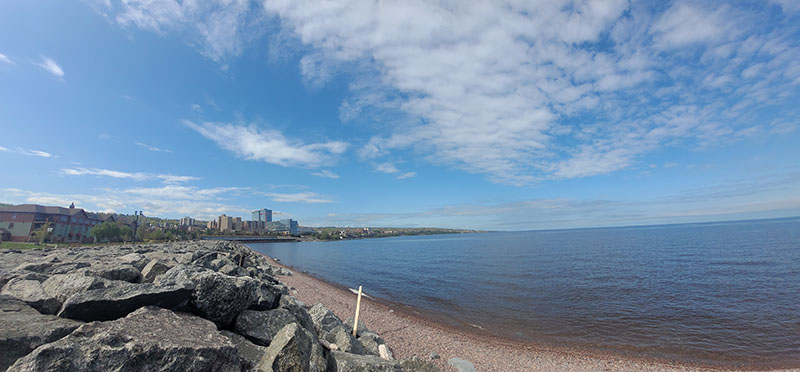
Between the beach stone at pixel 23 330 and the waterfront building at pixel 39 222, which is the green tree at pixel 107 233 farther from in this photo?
the beach stone at pixel 23 330

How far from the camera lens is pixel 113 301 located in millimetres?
4613

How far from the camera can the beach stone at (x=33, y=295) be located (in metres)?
5.25

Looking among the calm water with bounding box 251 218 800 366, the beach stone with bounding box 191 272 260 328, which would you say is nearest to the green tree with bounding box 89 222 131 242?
the calm water with bounding box 251 218 800 366

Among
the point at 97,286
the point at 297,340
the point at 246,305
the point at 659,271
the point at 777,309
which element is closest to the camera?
the point at 297,340

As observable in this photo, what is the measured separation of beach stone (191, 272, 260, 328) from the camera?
5.23 metres

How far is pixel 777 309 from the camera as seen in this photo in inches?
741

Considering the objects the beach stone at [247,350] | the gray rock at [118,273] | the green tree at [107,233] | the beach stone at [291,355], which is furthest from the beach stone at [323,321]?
the green tree at [107,233]

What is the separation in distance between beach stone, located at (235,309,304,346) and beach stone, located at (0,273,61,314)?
315cm

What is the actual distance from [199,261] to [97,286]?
22.7 ft

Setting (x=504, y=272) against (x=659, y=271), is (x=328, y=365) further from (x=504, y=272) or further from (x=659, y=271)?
(x=659, y=271)

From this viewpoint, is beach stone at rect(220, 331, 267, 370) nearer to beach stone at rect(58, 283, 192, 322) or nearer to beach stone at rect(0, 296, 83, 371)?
beach stone at rect(58, 283, 192, 322)

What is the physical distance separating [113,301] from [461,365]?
1003cm

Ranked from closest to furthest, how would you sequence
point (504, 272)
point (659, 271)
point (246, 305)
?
1. point (246, 305)
2. point (659, 271)
3. point (504, 272)

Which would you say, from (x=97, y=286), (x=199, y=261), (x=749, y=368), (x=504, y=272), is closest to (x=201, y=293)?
(x=97, y=286)
